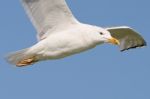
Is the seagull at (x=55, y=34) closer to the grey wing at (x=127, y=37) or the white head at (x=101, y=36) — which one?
the white head at (x=101, y=36)

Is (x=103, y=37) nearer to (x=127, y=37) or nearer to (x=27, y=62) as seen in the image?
(x=27, y=62)

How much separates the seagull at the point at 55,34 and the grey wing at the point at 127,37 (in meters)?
1.50

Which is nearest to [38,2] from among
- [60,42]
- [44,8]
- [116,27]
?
[44,8]

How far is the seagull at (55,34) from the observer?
48.8 feet

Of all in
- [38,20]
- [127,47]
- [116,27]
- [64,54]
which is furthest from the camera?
[127,47]

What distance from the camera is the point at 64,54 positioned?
14.7 meters

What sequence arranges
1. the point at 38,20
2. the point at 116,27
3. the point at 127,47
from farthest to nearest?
the point at 127,47 < the point at 116,27 < the point at 38,20

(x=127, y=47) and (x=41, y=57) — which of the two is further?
(x=127, y=47)

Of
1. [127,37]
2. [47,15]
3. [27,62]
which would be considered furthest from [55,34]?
[127,37]

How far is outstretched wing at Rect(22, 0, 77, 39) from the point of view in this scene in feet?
50.0

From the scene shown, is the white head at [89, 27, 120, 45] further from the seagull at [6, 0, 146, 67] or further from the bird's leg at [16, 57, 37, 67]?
the bird's leg at [16, 57, 37, 67]

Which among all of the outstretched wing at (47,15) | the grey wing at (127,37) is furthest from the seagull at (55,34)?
the grey wing at (127,37)

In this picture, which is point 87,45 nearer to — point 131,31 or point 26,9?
point 26,9

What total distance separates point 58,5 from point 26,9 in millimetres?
778
